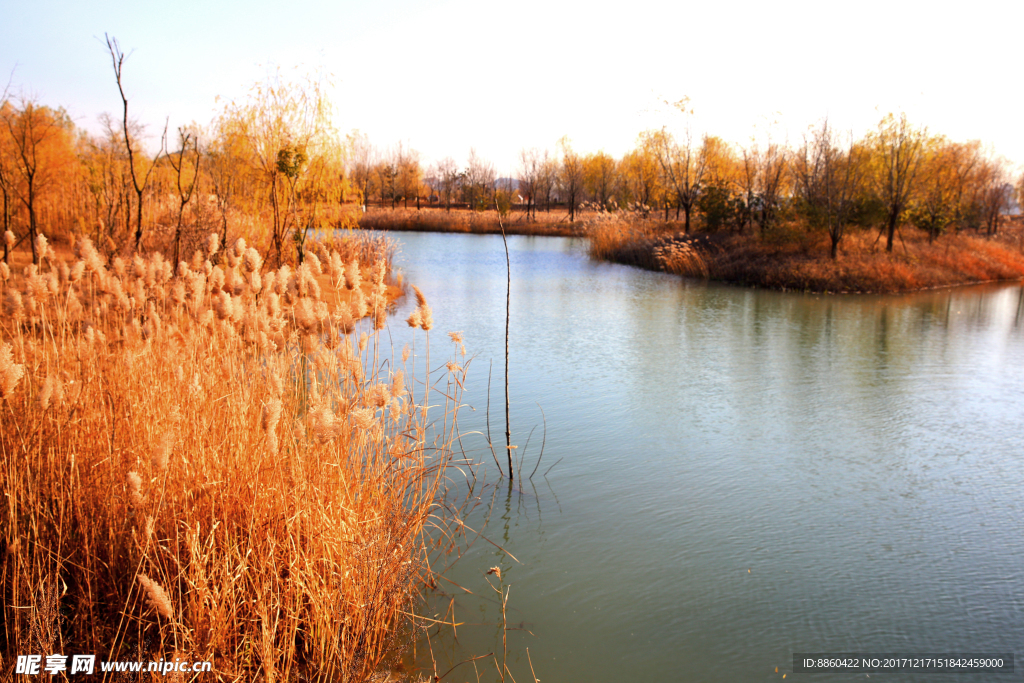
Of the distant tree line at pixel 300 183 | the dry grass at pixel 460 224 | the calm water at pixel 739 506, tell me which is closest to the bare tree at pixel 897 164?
the distant tree line at pixel 300 183

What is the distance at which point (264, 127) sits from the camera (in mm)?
12969

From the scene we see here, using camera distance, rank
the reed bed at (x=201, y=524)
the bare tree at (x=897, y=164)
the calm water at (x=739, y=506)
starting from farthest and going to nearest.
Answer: the bare tree at (x=897, y=164) → the calm water at (x=739, y=506) → the reed bed at (x=201, y=524)

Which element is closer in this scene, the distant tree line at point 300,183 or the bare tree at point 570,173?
the distant tree line at point 300,183

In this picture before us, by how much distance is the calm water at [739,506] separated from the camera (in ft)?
10.8

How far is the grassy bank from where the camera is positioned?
1722cm

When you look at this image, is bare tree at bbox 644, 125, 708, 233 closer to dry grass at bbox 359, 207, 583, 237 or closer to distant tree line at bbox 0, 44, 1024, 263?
distant tree line at bbox 0, 44, 1024, 263

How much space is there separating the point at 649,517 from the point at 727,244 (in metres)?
18.4

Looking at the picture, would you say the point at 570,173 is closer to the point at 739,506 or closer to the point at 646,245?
the point at 646,245

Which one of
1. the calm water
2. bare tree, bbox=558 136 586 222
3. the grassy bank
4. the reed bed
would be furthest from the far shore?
bare tree, bbox=558 136 586 222

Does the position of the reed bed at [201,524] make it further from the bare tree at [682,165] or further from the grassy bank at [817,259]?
the bare tree at [682,165]

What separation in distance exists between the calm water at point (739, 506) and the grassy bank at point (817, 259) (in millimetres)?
6721

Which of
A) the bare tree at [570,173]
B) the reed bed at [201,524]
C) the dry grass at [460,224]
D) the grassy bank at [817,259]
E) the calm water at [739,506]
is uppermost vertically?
the bare tree at [570,173]

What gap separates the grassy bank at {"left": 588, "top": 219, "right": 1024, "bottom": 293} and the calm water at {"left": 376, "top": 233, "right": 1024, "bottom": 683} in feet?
22.0

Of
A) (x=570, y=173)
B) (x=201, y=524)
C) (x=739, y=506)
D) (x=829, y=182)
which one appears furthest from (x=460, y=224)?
(x=201, y=524)
